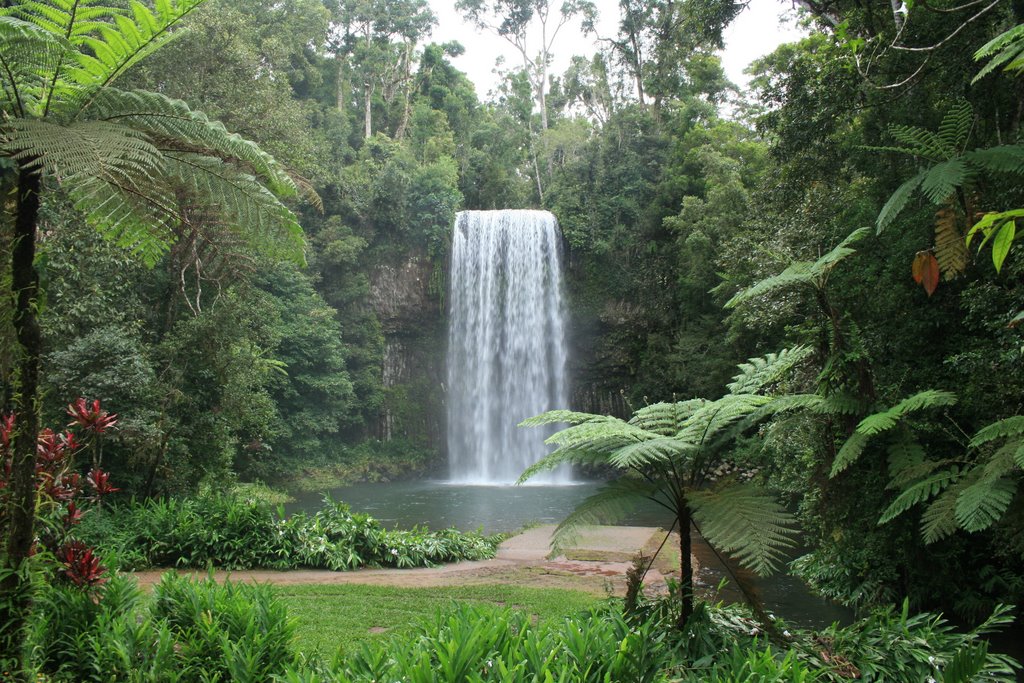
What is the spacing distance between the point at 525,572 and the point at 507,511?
677cm

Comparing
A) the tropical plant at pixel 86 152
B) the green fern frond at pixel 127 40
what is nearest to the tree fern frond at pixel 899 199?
the tropical plant at pixel 86 152

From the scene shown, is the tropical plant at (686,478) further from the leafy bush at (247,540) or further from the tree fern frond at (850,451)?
the leafy bush at (247,540)

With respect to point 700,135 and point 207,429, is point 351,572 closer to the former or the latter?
point 207,429

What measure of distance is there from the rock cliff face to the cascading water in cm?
95

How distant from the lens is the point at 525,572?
7383 mm

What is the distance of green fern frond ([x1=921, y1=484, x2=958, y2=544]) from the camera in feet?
13.9

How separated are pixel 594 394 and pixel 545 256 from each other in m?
4.86

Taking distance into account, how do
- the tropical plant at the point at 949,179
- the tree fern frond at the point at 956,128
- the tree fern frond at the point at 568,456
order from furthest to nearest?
the tree fern frond at the point at 956,128, the tropical plant at the point at 949,179, the tree fern frond at the point at 568,456

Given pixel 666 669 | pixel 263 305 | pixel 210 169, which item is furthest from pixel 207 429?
pixel 666 669

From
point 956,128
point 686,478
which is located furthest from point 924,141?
point 686,478

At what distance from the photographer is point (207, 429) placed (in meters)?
11.8

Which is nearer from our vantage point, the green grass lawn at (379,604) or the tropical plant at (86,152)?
the tropical plant at (86,152)

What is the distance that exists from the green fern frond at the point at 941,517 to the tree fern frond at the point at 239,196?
4.10m

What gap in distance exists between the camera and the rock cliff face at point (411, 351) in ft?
78.3
